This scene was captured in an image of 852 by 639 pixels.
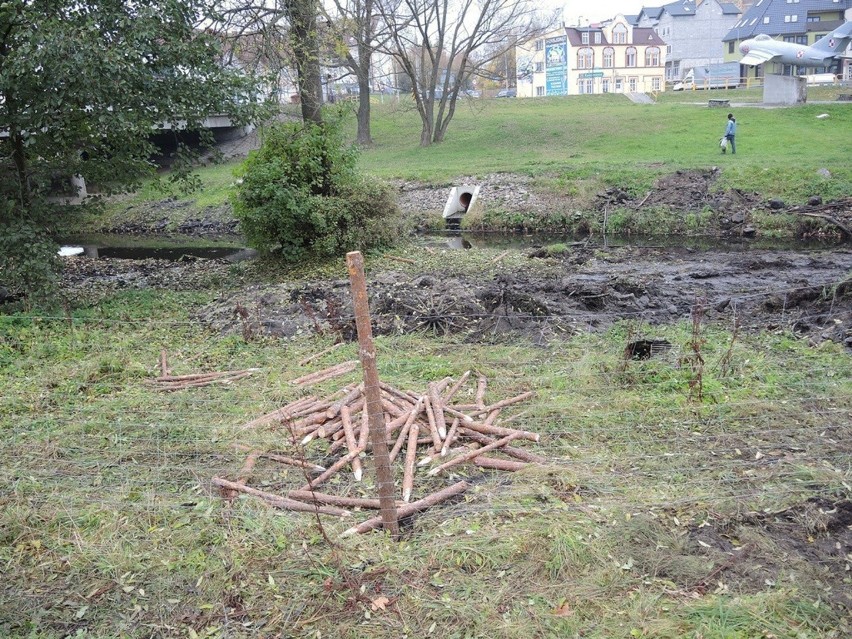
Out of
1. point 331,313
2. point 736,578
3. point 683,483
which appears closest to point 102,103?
point 331,313

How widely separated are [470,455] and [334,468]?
1071 millimetres

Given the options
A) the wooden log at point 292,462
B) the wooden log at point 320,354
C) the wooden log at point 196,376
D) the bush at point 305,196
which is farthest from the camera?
the bush at point 305,196

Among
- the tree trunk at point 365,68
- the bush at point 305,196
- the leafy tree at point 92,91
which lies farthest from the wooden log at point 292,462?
the tree trunk at point 365,68

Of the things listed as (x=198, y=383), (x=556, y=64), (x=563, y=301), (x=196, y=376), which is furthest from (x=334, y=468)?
(x=556, y=64)

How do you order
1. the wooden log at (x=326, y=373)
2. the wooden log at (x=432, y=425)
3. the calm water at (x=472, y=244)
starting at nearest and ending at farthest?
the wooden log at (x=432, y=425)
the wooden log at (x=326, y=373)
the calm water at (x=472, y=244)

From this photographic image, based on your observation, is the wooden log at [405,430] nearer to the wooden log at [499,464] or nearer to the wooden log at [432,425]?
the wooden log at [432,425]

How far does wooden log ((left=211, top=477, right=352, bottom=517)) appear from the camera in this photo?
5.26 m

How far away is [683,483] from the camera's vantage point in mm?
5543

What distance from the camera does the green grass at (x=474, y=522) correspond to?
4.31 m

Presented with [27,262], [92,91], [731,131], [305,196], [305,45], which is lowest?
[27,262]

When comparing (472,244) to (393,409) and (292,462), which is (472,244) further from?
(292,462)

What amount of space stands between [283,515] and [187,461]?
139 cm

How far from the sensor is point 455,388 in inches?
284

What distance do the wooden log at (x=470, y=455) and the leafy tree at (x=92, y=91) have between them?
834 centimetres
